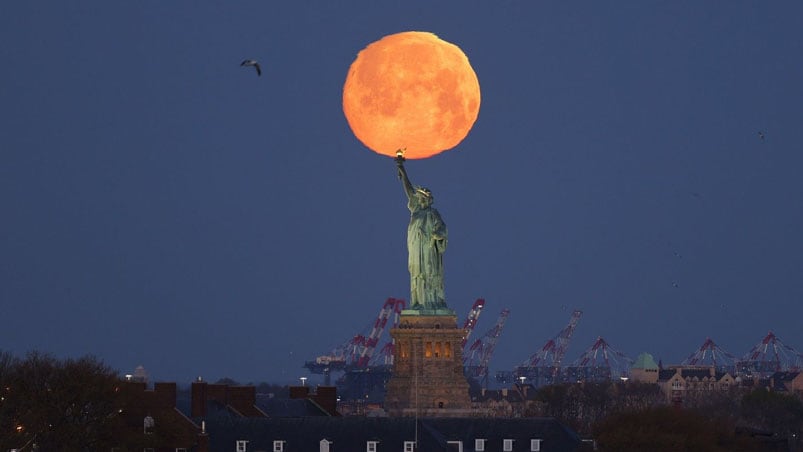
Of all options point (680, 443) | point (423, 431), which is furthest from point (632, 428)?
point (423, 431)

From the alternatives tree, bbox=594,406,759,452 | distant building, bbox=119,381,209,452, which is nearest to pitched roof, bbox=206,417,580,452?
tree, bbox=594,406,759,452

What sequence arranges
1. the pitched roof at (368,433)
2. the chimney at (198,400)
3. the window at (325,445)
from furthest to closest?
1. the chimney at (198,400)
2. the pitched roof at (368,433)
3. the window at (325,445)

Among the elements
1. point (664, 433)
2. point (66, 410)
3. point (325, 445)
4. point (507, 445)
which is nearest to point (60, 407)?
point (66, 410)

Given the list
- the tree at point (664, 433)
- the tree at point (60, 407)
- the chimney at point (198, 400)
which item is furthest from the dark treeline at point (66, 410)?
the tree at point (664, 433)

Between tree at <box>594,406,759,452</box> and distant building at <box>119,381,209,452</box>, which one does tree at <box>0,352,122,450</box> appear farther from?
tree at <box>594,406,759,452</box>

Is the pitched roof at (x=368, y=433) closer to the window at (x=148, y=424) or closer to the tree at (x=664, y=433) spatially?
the tree at (x=664, y=433)

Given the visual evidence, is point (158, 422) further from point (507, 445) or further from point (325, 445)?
point (507, 445)

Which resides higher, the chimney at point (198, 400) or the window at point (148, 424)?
the chimney at point (198, 400)

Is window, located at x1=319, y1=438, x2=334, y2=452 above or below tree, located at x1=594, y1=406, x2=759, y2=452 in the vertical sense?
below

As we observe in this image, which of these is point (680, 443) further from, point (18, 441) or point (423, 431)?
point (18, 441)
